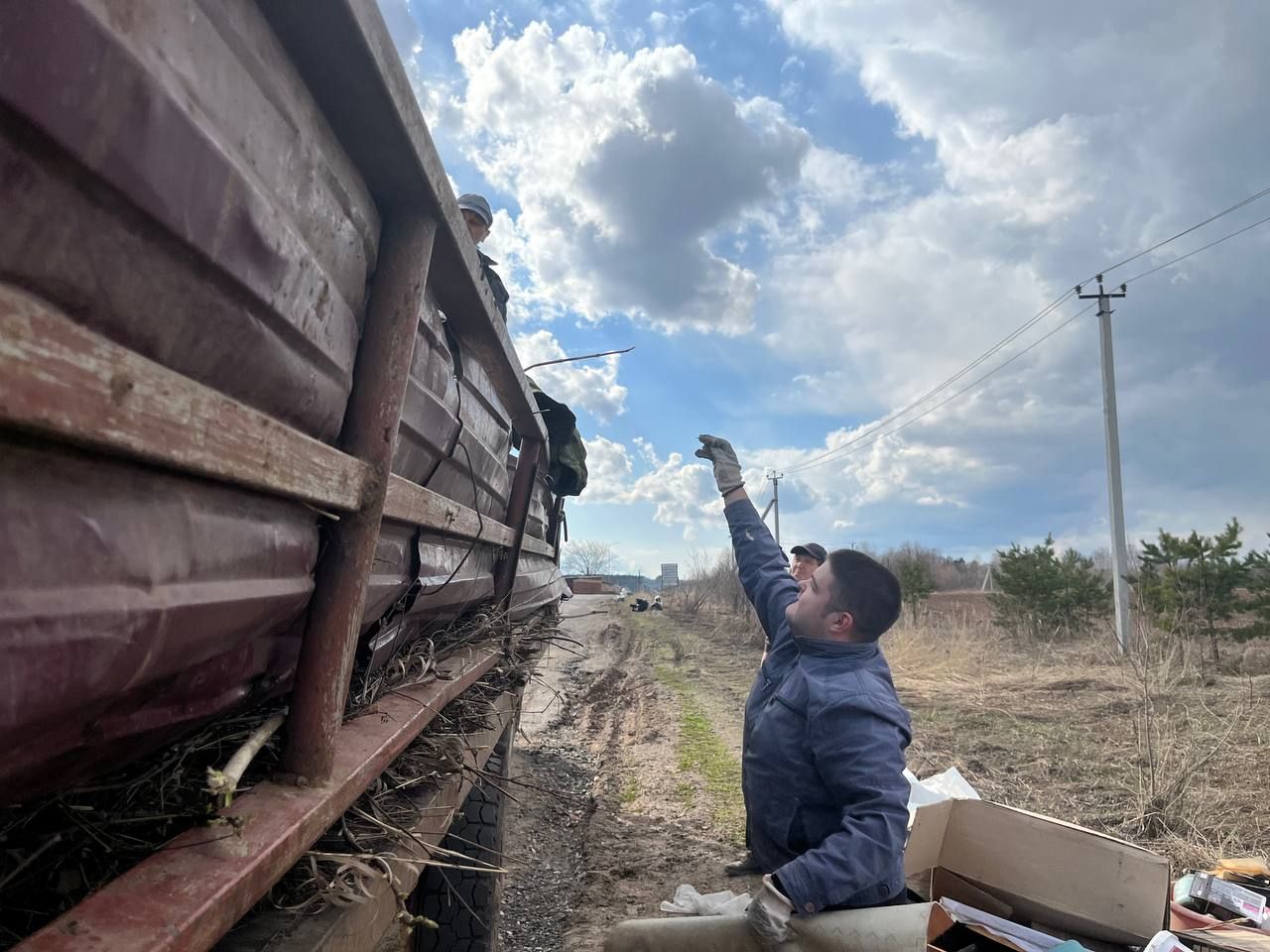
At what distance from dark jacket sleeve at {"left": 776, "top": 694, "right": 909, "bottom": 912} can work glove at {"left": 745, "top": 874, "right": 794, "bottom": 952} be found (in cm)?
3

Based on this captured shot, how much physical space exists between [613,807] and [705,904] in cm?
368

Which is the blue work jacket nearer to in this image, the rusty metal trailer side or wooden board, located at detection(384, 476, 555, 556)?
wooden board, located at detection(384, 476, 555, 556)

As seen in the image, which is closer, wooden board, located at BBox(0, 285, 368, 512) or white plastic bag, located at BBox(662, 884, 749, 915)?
wooden board, located at BBox(0, 285, 368, 512)

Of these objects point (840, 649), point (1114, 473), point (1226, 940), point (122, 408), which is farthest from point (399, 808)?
point (1114, 473)

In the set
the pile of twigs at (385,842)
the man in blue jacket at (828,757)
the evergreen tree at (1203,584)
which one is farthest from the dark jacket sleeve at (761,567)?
the evergreen tree at (1203,584)

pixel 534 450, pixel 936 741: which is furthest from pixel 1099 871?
pixel 936 741

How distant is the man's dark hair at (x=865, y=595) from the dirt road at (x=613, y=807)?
3.80ft

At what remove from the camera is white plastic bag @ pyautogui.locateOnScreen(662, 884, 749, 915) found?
2342 mm

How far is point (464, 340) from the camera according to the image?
7.04 feet

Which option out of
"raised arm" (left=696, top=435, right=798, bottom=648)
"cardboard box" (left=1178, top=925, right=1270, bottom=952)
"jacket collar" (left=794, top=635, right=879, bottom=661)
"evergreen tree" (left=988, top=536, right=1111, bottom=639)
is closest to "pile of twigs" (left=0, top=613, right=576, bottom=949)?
"jacket collar" (left=794, top=635, right=879, bottom=661)

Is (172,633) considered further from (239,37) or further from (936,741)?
(936,741)

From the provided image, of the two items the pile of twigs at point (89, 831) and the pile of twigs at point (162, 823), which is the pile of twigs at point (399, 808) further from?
the pile of twigs at point (89, 831)

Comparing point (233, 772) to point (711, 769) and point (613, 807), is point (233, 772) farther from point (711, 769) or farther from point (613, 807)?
point (711, 769)

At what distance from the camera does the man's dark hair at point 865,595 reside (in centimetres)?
265
